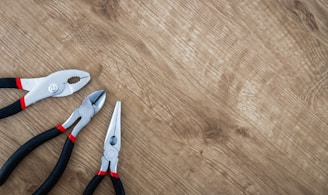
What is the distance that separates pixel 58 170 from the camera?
83 centimetres

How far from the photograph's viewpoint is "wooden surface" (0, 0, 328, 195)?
0.88 metres

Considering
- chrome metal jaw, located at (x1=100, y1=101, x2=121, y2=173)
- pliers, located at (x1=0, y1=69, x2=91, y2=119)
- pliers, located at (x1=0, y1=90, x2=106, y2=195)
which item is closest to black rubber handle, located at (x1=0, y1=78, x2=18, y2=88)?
pliers, located at (x1=0, y1=69, x2=91, y2=119)

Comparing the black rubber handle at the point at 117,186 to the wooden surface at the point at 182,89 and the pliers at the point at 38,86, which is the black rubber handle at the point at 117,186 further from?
the pliers at the point at 38,86

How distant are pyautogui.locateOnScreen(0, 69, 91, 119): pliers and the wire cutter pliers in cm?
13

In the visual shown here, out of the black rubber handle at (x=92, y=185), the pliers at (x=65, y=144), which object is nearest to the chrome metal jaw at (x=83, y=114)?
the pliers at (x=65, y=144)

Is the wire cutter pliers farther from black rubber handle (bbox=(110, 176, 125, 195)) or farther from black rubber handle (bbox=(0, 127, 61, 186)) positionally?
black rubber handle (bbox=(0, 127, 61, 186))

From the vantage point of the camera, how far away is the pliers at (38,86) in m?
0.84

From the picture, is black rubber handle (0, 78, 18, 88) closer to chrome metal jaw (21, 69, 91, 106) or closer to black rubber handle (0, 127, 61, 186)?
chrome metal jaw (21, 69, 91, 106)

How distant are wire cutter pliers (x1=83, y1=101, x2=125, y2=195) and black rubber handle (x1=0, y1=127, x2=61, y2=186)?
0.38 ft

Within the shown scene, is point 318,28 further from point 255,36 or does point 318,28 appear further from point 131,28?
point 131,28

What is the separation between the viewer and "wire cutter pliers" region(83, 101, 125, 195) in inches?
33.2

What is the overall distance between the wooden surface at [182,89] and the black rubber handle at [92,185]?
45mm

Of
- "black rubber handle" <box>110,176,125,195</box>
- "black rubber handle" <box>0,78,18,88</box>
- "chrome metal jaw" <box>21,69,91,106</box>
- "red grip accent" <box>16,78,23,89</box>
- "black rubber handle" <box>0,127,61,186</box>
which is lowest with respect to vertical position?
"black rubber handle" <box>0,127,61,186</box>

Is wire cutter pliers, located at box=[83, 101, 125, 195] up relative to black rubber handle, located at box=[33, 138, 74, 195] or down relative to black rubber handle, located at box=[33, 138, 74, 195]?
up
